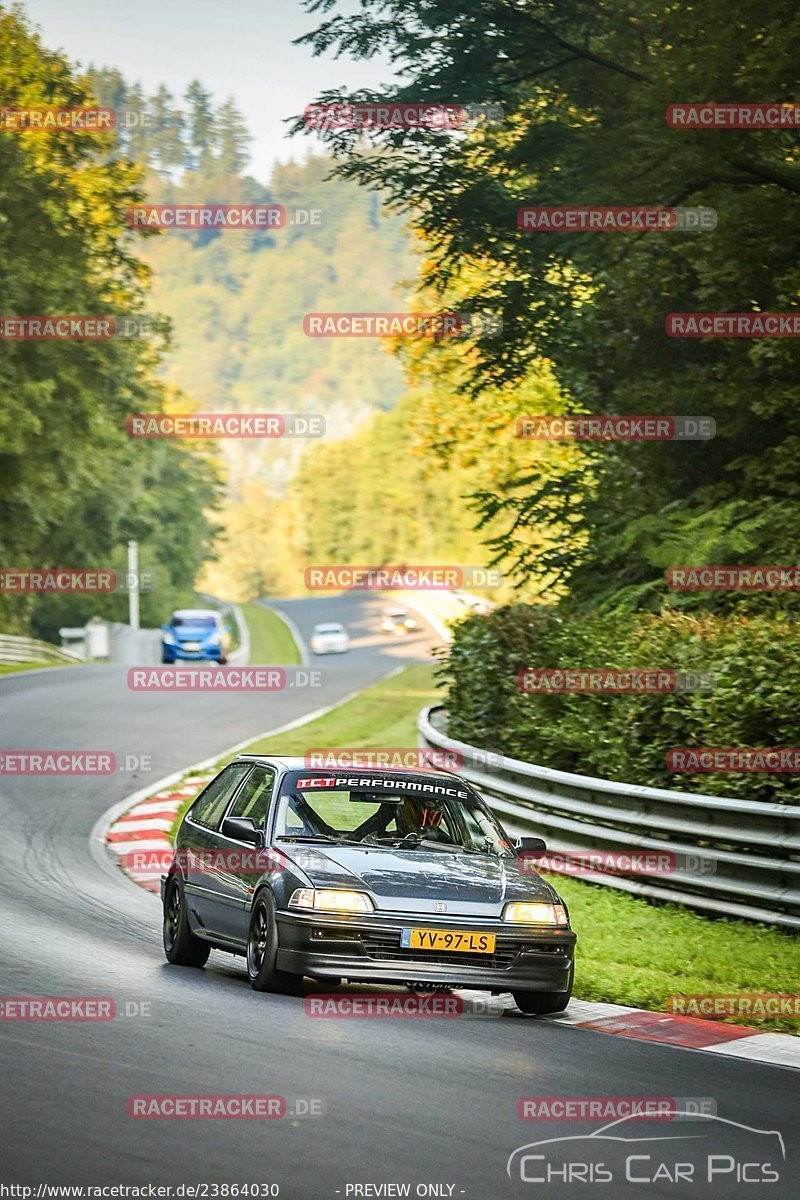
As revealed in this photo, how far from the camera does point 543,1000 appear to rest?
1005 cm

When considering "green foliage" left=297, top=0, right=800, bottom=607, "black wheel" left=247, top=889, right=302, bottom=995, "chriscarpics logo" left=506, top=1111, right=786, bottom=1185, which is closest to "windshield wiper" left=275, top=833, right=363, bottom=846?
"black wheel" left=247, top=889, right=302, bottom=995

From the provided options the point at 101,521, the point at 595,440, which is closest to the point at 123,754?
the point at 595,440

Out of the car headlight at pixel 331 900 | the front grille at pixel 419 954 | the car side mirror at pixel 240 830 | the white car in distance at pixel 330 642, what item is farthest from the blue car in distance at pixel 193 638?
the front grille at pixel 419 954

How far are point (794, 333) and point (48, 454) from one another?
125 feet

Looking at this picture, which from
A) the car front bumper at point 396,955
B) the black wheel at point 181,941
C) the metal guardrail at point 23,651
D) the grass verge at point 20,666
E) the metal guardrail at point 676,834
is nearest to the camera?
the car front bumper at point 396,955

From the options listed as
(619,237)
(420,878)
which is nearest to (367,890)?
(420,878)

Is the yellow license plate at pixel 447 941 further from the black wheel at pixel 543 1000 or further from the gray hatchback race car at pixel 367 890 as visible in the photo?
the black wheel at pixel 543 1000

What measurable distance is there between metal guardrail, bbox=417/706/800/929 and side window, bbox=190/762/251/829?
3367 millimetres

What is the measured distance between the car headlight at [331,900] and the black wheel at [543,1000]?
3.39 ft

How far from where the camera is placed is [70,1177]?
18.9 feet

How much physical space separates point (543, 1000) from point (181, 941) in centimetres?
254

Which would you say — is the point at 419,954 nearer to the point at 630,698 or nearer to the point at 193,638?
the point at 630,698

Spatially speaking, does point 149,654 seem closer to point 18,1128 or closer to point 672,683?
point 672,683

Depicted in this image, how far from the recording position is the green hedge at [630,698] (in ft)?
43.0
